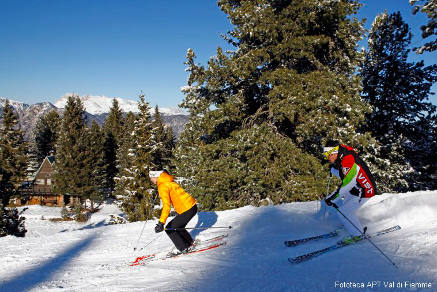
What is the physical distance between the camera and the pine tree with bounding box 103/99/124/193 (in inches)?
2211

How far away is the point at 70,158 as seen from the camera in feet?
136

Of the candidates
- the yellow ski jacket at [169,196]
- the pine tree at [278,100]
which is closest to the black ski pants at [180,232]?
the yellow ski jacket at [169,196]

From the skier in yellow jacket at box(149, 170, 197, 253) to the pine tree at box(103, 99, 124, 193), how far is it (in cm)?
5064

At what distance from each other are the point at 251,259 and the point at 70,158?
41.5 meters

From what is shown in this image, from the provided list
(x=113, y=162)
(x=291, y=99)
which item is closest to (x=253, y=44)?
(x=291, y=99)

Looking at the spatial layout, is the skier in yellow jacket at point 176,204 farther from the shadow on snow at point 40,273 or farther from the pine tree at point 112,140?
the pine tree at point 112,140

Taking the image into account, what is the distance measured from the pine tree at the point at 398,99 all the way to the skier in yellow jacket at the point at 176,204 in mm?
15910

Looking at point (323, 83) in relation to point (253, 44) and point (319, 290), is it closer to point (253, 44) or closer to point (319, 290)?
point (253, 44)

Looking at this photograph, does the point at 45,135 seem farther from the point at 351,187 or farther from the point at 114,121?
the point at 351,187

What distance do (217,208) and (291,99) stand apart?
6.63m

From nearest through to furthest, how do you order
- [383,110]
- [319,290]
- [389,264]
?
[319,290], [389,264], [383,110]

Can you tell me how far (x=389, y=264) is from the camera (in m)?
4.95

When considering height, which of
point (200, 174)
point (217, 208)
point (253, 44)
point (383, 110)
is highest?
point (253, 44)

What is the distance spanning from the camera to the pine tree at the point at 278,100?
529 inches
